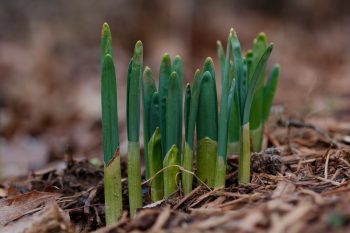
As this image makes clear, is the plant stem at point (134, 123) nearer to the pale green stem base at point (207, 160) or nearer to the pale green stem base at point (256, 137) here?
the pale green stem base at point (207, 160)

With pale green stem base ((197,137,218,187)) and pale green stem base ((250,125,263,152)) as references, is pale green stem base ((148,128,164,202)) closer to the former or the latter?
pale green stem base ((197,137,218,187))

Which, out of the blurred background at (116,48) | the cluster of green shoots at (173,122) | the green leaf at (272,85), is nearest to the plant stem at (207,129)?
the cluster of green shoots at (173,122)

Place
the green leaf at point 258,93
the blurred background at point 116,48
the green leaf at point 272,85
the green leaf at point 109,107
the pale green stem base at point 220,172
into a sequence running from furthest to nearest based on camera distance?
the blurred background at point 116,48
the green leaf at point 272,85
the green leaf at point 258,93
the pale green stem base at point 220,172
the green leaf at point 109,107

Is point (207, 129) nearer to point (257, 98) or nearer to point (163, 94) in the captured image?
point (163, 94)

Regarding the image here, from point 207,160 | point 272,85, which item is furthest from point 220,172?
point 272,85

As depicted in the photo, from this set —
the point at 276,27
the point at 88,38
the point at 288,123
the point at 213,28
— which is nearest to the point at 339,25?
the point at 276,27

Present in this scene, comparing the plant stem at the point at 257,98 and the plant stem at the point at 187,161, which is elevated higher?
the plant stem at the point at 257,98

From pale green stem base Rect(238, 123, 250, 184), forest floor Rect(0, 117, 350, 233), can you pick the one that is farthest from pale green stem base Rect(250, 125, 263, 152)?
pale green stem base Rect(238, 123, 250, 184)

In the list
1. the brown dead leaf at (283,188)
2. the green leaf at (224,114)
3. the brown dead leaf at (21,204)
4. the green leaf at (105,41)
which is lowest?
the brown dead leaf at (21,204)
